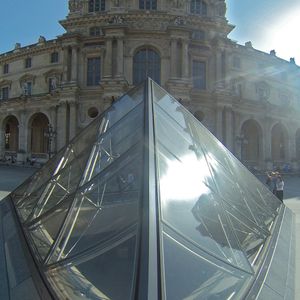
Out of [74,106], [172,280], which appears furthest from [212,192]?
[74,106]

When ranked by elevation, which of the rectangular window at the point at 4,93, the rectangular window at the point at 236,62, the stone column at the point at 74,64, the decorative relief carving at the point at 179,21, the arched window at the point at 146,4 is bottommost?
the rectangular window at the point at 4,93

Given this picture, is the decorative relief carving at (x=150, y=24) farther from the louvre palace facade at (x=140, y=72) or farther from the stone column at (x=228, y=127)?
the stone column at (x=228, y=127)

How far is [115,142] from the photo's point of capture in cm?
535

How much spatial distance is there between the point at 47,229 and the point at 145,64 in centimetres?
3466

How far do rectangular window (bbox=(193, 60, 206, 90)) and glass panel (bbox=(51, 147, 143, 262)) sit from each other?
117 feet

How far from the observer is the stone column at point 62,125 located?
36750mm

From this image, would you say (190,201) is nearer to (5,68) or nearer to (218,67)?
(218,67)

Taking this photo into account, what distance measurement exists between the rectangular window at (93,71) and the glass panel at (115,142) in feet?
110

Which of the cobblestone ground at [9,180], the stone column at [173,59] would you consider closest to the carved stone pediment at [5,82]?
the cobblestone ground at [9,180]

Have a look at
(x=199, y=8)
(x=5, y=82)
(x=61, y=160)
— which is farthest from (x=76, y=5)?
(x=61, y=160)

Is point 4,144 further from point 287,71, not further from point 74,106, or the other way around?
point 287,71

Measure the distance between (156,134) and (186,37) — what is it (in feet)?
112

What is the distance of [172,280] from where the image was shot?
103 inches

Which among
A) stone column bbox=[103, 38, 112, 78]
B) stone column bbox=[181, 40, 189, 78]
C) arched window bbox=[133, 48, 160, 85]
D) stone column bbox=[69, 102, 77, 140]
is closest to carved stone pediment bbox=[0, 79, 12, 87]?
stone column bbox=[69, 102, 77, 140]
